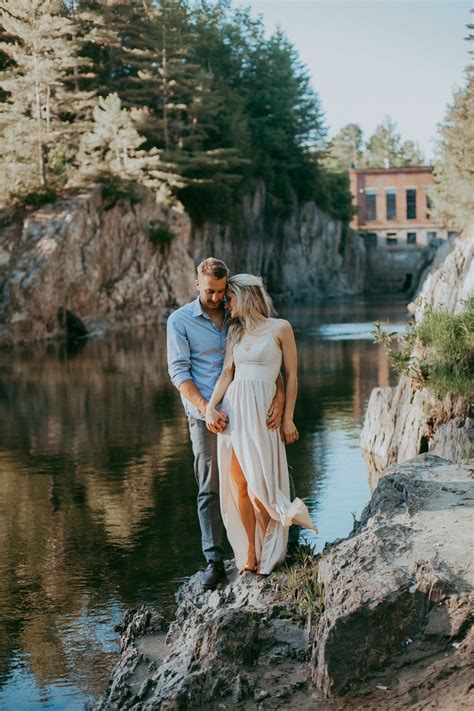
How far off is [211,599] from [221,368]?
1557 mm

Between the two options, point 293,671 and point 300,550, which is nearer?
point 293,671

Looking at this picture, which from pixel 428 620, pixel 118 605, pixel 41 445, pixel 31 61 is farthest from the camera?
pixel 31 61

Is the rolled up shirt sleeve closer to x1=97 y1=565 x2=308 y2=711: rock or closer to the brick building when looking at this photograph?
x1=97 y1=565 x2=308 y2=711: rock

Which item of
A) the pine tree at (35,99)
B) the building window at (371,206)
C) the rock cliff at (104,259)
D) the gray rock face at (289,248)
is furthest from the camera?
the building window at (371,206)

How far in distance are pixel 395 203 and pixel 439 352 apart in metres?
85.9

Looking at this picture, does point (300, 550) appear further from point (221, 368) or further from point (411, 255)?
point (411, 255)

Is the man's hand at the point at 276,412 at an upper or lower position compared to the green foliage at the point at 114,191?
lower

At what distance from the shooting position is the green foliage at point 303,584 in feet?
19.3

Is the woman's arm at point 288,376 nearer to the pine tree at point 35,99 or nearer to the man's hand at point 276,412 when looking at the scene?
the man's hand at point 276,412

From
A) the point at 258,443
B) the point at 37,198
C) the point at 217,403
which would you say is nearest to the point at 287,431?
the point at 258,443

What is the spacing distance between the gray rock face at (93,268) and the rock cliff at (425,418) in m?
25.5

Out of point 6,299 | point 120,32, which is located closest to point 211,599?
point 6,299

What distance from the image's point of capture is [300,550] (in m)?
6.73

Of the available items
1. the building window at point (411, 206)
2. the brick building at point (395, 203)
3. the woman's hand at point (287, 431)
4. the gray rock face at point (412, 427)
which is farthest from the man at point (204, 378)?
the building window at point (411, 206)
